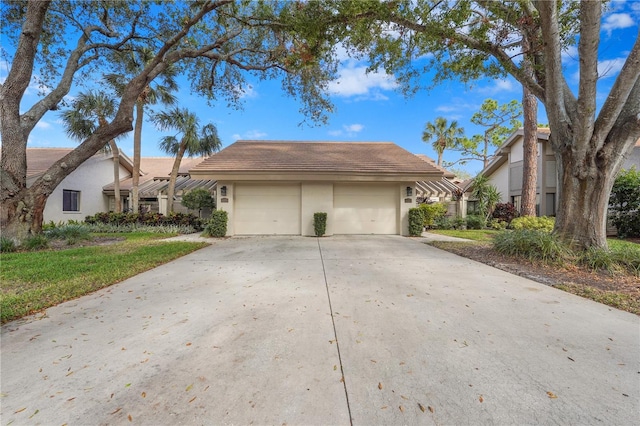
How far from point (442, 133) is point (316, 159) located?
21.3m

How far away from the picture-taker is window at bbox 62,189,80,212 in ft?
55.7

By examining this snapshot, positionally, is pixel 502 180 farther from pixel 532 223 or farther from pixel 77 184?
pixel 77 184

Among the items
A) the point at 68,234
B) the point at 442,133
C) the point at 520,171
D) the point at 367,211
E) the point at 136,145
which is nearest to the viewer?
the point at 68,234

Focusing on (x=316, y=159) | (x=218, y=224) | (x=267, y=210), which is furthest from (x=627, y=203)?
(x=218, y=224)

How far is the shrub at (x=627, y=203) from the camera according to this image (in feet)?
40.4

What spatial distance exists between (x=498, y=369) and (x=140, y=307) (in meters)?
4.36

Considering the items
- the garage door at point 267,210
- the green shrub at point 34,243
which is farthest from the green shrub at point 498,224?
the green shrub at point 34,243

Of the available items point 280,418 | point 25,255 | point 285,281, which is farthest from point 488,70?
point 25,255

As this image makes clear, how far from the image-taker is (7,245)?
8.10 m

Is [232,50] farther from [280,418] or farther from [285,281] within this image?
[280,418]

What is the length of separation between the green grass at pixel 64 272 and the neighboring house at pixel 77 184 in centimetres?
1186

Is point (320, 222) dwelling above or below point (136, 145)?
below

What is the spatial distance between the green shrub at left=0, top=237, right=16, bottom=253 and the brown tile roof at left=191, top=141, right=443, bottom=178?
18.7ft

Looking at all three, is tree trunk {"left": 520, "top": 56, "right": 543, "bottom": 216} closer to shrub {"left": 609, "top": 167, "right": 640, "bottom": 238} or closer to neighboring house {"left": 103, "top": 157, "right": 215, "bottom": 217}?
shrub {"left": 609, "top": 167, "right": 640, "bottom": 238}
